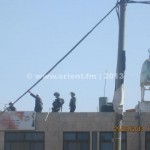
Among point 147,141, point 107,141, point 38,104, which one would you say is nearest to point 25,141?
point 38,104

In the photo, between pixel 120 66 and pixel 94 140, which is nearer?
pixel 120 66

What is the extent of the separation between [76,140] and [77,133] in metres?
0.33

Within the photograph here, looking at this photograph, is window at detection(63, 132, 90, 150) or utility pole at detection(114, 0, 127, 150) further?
window at detection(63, 132, 90, 150)

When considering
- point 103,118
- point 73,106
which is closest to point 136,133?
point 103,118

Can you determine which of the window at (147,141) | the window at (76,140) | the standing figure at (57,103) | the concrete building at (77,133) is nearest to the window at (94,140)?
the concrete building at (77,133)

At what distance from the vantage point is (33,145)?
22.5 metres

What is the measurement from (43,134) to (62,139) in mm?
918

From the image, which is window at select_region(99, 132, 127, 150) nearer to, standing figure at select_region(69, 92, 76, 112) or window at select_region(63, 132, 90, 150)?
window at select_region(63, 132, 90, 150)

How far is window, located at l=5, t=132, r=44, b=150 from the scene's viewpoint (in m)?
22.5

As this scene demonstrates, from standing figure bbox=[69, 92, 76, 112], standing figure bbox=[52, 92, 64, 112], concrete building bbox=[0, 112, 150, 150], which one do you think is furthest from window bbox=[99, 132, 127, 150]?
standing figure bbox=[52, 92, 64, 112]

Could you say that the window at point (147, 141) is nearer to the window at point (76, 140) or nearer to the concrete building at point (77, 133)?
the concrete building at point (77, 133)

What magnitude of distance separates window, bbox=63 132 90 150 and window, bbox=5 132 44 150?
1.11 meters

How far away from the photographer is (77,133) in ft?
73.7

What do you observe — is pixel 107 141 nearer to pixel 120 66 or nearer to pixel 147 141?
pixel 147 141
